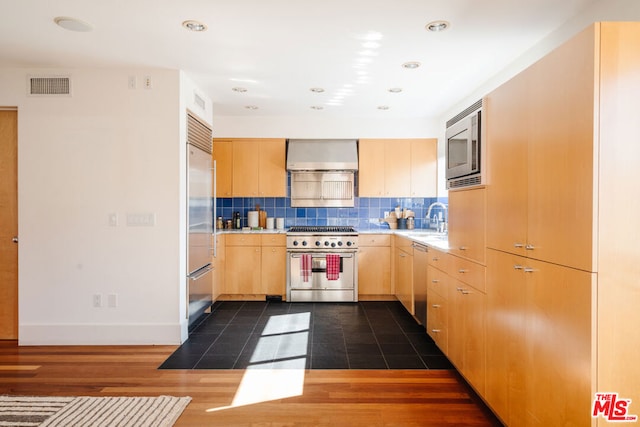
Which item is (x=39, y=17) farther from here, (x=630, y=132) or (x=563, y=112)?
(x=630, y=132)

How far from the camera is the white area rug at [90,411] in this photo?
2.25m

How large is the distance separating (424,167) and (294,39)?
3219 mm

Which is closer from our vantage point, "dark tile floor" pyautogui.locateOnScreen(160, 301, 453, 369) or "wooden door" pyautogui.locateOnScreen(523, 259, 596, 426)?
"wooden door" pyautogui.locateOnScreen(523, 259, 596, 426)

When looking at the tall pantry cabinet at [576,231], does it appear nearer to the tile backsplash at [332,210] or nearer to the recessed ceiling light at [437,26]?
the recessed ceiling light at [437,26]

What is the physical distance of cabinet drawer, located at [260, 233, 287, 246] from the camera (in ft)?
17.1

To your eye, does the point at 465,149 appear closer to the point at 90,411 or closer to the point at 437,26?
the point at 437,26

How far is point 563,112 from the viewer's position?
5.31 ft

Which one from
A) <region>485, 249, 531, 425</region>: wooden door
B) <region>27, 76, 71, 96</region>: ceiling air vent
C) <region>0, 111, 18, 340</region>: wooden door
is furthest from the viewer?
<region>0, 111, 18, 340</region>: wooden door

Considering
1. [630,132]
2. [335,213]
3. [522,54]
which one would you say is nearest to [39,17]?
[630,132]

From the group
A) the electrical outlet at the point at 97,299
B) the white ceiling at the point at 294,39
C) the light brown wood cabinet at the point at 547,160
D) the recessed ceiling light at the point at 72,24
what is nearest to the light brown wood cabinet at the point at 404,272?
the white ceiling at the point at 294,39

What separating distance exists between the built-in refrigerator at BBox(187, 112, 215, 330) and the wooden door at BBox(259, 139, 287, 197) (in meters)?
0.97

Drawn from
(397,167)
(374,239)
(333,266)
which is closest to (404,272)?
(374,239)

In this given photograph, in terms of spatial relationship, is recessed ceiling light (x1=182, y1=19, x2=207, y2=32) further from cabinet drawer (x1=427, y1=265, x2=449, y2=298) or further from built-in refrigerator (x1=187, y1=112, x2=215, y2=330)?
cabinet drawer (x1=427, y1=265, x2=449, y2=298)

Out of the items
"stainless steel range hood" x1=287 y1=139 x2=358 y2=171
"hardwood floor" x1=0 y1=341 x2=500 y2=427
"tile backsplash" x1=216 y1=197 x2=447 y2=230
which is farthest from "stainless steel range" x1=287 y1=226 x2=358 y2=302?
"hardwood floor" x1=0 y1=341 x2=500 y2=427
